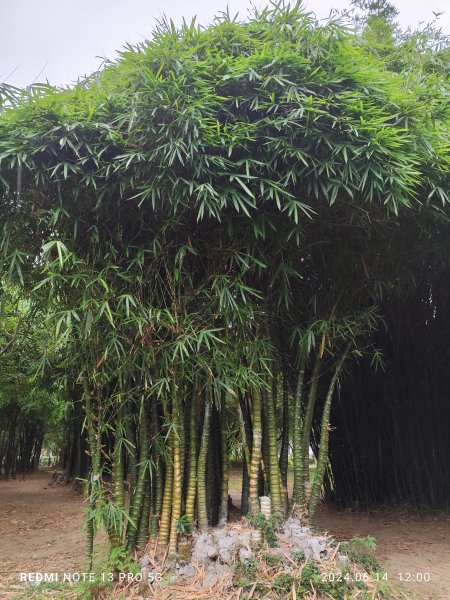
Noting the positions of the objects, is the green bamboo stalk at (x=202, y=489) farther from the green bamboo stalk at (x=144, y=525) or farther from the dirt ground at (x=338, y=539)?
the dirt ground at (x=338, y=539)

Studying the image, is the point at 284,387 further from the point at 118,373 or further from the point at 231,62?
the point at 231,62

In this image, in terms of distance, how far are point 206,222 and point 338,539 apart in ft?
8.35

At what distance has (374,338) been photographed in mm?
4223

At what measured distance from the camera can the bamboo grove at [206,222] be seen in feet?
7.27

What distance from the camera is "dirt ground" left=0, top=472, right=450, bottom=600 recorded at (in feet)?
9.39

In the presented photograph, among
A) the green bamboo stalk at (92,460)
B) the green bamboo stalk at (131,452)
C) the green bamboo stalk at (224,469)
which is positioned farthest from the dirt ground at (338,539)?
the green bamboo stalk at (224,469)

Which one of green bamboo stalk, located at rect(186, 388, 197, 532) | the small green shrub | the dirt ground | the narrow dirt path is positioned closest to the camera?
the small green shrub

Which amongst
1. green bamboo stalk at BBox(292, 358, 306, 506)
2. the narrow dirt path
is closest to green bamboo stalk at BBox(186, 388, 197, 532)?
green bamboo stalk at BBox(292, 358, 306, 506)

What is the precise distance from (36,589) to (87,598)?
48cm

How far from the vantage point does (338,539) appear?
3.55m

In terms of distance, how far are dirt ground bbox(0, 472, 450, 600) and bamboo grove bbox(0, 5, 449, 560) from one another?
2.54 ft

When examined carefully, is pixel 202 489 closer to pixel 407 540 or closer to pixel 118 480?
pixel 118 480

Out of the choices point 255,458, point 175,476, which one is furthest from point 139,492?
point 255,458

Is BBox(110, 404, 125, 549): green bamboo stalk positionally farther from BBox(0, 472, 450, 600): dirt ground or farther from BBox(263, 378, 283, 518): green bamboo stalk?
BBox(263, 378, 283, 518): green bamboo stalk
